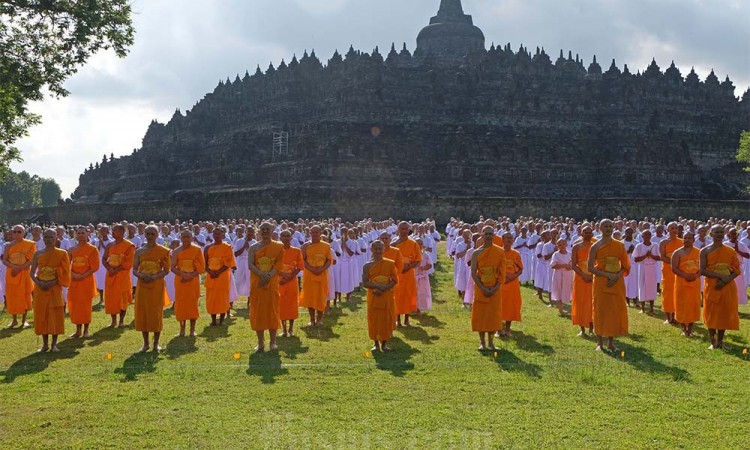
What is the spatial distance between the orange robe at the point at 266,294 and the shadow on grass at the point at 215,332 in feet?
4.56

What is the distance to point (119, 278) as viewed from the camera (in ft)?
35.4

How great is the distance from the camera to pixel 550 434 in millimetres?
5832

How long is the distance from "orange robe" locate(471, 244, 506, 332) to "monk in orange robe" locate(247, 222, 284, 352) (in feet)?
9.01

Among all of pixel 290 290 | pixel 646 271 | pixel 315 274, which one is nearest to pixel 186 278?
pixel 290 290

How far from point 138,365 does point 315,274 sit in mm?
3182

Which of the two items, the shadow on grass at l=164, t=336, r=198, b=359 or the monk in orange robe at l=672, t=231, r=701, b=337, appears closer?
the shadow on grass at l=164, t=336, r=198, b=359

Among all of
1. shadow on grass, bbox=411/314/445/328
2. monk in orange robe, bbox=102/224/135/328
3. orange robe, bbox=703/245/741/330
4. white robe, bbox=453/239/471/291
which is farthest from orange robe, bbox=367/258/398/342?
white robe, bbox=453/239/471/291

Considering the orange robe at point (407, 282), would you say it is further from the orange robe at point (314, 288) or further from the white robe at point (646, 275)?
the white robe at point (646, 275)

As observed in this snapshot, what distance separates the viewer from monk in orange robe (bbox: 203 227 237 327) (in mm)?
10789

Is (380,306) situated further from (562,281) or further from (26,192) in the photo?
(26,192)

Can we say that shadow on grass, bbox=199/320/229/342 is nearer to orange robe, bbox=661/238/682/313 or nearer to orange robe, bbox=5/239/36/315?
orange robe, bbox=5/239/36/315

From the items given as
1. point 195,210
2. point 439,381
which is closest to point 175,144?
point 195,210

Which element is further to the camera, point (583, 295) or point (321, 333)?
point (321, 333)

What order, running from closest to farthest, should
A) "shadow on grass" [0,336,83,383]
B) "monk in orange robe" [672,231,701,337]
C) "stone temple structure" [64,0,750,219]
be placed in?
"shadow on grass" [0,336,83,383], "monk in orange robe" [672,231,701,337], "stone temple structure" [64,0,750,219]
